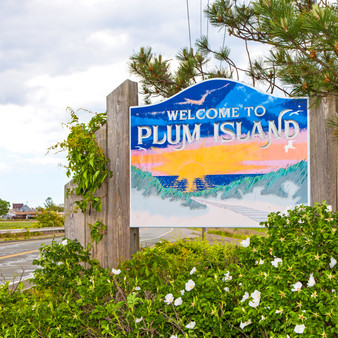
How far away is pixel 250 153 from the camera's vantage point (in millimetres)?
4543

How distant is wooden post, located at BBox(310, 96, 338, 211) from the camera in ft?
14.0

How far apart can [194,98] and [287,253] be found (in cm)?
231

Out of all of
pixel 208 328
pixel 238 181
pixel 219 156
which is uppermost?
pixel 219 156

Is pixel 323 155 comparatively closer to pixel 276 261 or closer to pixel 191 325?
pixel 276 261

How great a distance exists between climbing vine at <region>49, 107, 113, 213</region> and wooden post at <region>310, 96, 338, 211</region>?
234cm

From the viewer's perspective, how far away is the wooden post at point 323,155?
427 cm

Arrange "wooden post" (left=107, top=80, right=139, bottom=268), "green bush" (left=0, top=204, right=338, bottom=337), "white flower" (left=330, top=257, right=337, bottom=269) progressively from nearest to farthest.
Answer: "green bush" (left=0, top=204, right=338, bottom=337)
"white flower" (left=330, top=257, right=337, bottom=269)
"wooden post" (left=107, top=80, right=139, bottom=268)

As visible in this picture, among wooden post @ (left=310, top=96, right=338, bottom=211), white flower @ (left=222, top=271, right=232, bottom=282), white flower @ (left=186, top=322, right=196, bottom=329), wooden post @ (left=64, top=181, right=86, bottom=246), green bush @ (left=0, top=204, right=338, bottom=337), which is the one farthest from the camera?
wooden post @ (left=64, top=181, right=86, bottom=246)

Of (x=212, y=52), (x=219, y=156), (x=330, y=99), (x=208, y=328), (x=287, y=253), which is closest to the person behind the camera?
(x=208, y=328)

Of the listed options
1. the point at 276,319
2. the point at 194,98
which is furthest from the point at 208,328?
the point at 194,98

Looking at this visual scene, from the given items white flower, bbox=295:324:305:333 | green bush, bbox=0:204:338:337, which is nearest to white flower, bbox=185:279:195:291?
green bush, bbox=0:204:338:337

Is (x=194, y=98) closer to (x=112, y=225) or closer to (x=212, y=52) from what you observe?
(x=112, y=225)

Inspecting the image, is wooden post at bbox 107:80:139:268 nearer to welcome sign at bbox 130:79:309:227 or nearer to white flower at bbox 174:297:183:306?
welcome sign at bbox 130:79:309:227

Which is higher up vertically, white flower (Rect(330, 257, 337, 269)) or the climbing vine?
the climbing vine
